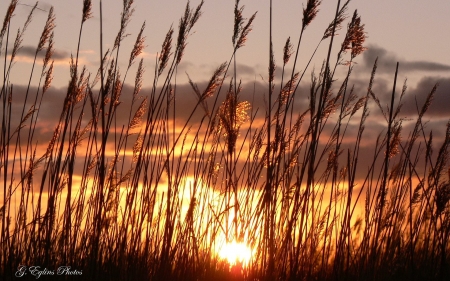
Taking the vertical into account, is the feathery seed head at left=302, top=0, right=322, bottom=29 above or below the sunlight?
above

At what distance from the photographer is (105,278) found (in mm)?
2787

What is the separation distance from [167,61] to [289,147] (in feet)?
2.52

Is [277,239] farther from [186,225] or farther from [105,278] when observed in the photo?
[105,278]

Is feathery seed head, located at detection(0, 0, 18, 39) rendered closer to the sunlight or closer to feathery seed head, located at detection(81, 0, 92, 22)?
Result: feathery seed head, located at detection(81, 0, 92, 22)

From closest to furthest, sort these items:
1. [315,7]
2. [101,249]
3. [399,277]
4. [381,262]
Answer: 1. [315,7]
2. [101,249]
3. [381,262]
4. [399,277]

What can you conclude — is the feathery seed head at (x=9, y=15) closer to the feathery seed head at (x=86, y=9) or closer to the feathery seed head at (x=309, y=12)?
the feathery seed head at (x=86, y=9)

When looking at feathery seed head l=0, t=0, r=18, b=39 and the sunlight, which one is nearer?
the sunlight

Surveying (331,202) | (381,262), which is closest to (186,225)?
(331,202)

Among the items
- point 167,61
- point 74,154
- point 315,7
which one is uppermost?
point 315,7

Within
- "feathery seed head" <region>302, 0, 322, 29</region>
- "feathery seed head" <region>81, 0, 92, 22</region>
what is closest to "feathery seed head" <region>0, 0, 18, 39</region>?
"feathery seed head" <region>81, 0, 92, 22</region>

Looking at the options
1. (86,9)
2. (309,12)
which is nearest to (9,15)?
(86,9)

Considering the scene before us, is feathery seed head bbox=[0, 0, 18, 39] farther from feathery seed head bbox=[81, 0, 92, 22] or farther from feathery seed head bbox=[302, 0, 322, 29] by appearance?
feathery seed head bbox=[302, 0, 322, 29]

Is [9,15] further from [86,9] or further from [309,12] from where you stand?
[309,12]

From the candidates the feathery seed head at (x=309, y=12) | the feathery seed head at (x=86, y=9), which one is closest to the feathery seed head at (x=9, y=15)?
the feathery seed head at (x=86, y=9)
